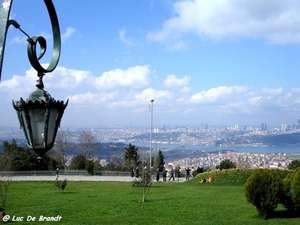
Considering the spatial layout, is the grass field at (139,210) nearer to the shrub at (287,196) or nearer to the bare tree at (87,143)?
the shrub at (287,196)

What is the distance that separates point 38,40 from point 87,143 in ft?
166

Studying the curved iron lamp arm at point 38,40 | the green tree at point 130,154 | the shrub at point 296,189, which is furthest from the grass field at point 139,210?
the green tree at point 130,154

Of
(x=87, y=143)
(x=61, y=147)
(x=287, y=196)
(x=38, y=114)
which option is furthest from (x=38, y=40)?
(x=87, y=143)

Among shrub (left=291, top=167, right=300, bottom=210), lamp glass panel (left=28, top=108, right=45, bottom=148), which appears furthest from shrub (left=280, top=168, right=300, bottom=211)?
lamp glass panel (left=28, top=108, right=45, bottom=148)

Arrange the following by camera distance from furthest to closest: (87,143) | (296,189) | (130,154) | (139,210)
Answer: (87,143) → (130,154) → (139,210) → (296,189)

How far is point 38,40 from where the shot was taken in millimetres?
3039

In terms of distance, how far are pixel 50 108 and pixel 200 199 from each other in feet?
50.2

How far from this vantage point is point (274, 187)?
12.9 m

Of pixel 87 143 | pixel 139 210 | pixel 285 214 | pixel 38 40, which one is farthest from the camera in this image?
pixel 87 143

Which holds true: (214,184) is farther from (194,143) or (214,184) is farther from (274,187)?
(194,143)

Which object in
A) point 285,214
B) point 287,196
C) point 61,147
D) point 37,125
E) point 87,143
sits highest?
point 37,125

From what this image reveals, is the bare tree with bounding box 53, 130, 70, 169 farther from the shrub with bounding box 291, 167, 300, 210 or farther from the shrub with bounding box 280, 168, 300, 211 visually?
the shrub with bounding box 291, 167, 300, 210

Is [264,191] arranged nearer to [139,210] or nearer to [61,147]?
[139,210]

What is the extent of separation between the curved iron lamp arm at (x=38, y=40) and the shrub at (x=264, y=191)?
36.0 ft
